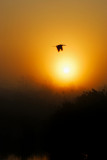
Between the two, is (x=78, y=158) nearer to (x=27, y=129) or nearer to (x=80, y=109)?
(x=80, y=109)

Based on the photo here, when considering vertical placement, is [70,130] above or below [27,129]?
below

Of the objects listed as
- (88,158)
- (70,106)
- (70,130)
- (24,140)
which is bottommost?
(88,158)

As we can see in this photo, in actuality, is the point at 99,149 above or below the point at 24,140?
below

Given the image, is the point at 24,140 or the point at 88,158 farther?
the point at 24,140

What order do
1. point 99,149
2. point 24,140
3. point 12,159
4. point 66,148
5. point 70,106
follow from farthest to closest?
point 24,140
point 12,159
point 70,106
point 66,148
point 99,149

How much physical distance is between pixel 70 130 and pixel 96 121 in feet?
13.0

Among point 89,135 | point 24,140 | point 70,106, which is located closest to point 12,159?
point 70,106

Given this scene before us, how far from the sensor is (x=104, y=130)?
55.2 m

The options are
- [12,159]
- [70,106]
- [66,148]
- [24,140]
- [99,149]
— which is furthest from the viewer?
[24,140]

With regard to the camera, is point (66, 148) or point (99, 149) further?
point (66, 148)

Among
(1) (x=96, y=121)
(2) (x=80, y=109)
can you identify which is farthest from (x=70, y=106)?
(1) (x=96, y=121)

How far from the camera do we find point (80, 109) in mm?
60344

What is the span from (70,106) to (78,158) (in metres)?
7.96

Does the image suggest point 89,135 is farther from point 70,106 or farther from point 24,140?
point 24,140
